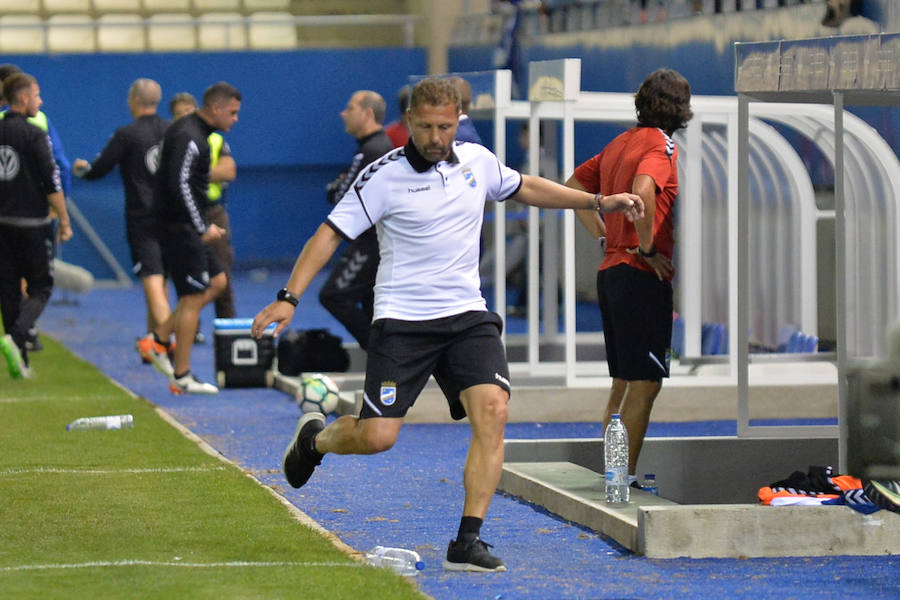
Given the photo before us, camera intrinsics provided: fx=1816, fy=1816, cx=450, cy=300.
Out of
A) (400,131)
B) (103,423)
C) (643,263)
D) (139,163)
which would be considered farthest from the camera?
(400,131)

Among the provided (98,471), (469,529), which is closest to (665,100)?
(469,529)

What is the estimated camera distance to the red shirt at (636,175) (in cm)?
794

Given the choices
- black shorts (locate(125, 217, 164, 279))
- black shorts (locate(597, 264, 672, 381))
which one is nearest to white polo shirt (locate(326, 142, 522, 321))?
black shorts (locate(597, 264, 672, 381))

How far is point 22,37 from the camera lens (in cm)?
3003

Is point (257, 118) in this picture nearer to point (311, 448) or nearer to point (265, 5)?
point (265, 5)

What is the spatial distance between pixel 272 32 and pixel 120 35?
255cm

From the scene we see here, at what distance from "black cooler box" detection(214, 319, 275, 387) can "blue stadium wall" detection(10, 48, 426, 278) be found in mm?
14954

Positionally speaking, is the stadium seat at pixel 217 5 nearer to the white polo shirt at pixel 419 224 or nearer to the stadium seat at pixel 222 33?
the stadium seat at pixel 222 33

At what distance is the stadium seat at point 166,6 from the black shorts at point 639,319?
79.4 feet

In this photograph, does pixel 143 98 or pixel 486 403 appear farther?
pixel 143 98

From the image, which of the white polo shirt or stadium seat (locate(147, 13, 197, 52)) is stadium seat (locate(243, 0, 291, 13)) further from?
the white polo shirt

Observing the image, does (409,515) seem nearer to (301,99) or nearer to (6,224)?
(6,224)

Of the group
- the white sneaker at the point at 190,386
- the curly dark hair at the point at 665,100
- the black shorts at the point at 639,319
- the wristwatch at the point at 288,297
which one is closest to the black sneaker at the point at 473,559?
the wristwatch at the point at 288,297

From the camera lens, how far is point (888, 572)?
6.76m
